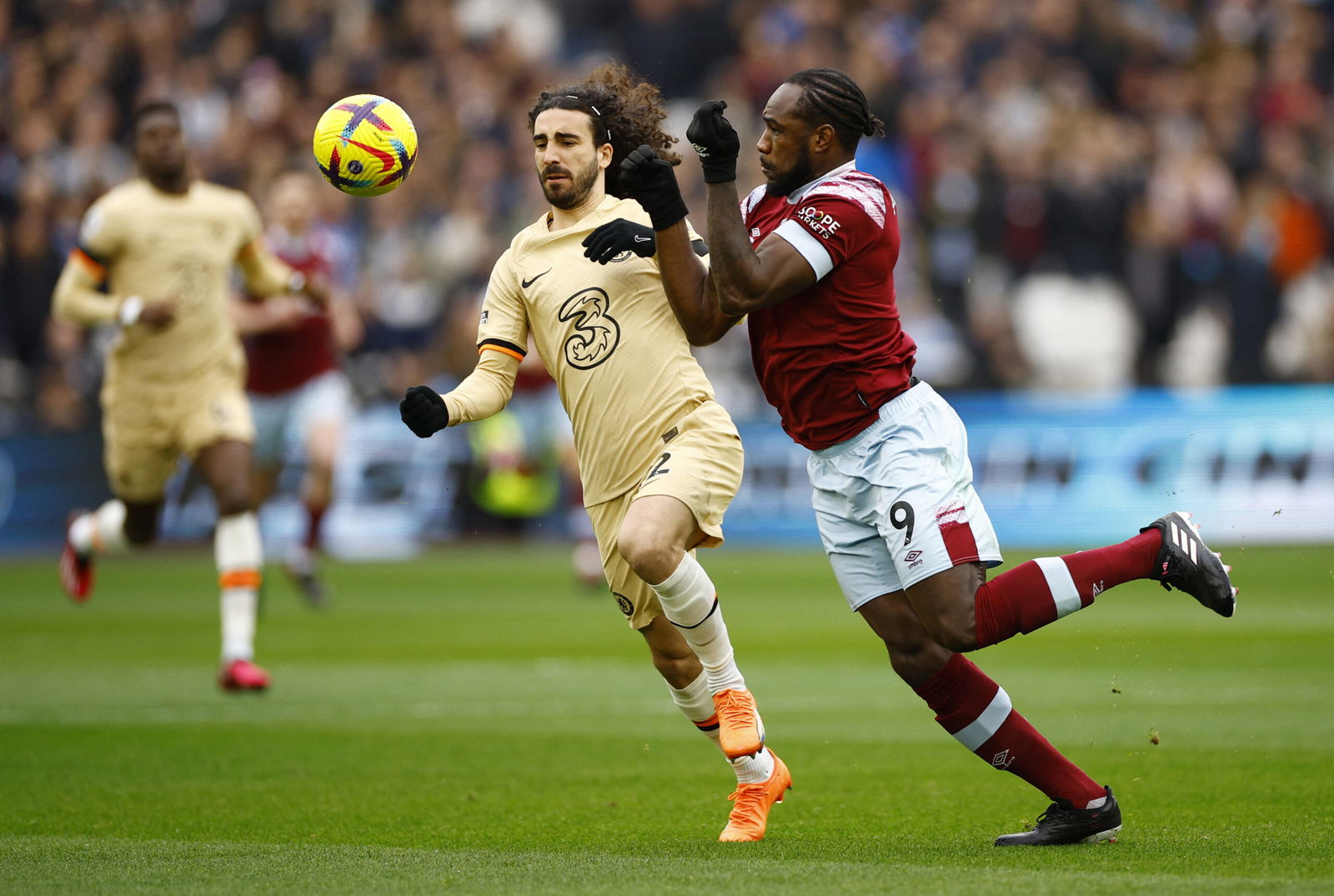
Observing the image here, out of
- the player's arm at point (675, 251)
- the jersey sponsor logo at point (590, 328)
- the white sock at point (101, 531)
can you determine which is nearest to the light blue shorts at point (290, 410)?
the white sock at point (101, 531)

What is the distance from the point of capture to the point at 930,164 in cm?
1997

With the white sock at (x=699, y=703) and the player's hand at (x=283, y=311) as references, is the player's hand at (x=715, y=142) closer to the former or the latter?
the white sock at (x=699, y=703)

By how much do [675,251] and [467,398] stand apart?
894 mm

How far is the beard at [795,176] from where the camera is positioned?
584 cm

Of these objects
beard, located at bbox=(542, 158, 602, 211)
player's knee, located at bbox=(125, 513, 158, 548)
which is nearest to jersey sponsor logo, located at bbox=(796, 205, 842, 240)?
beard, located at bbox=(542, 158, 602, 211)

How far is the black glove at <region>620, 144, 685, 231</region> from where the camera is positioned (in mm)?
5629

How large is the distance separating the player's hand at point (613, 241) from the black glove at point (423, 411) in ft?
2.24

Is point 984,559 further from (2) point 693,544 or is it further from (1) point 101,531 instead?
(1) point 101,531

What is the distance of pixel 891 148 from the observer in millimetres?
20656

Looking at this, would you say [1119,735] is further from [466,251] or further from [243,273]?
[466,251]

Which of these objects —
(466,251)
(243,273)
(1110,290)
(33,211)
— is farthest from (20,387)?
(1110,290)

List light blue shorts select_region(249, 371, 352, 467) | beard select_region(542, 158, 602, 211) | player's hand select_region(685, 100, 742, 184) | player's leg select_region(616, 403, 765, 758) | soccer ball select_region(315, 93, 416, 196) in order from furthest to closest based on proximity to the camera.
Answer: light blue shorts select_region(249, 371, 352, 467), soccer ball select_region(315, 93, 416, 196), beard select_region(542, 158, 602, 211), player's leg select_region(616, 403, 765, 758), player's hand select_region(685, 100, 742, 184)

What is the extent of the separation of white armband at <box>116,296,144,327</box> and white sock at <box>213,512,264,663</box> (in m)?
1.17

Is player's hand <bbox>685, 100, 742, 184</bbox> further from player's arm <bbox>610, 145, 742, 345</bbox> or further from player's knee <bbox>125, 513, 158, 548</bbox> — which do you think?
player's knee <bbox>125, 513, 158, 548</bbox>
